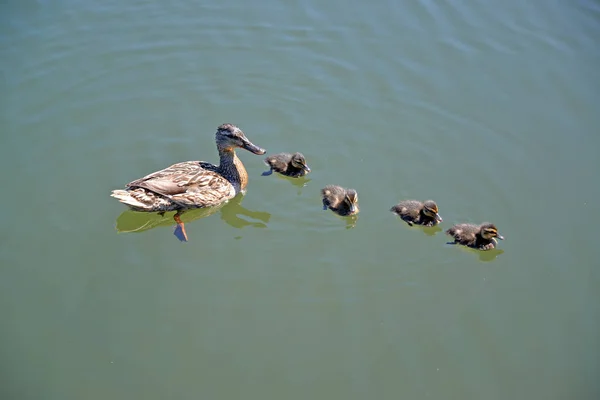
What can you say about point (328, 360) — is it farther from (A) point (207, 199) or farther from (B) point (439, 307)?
(A) point (207, 199)

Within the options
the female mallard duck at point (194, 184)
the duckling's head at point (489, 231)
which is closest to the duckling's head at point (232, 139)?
the female mallard duck at point (194, 184)

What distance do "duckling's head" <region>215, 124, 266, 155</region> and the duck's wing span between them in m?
0.29

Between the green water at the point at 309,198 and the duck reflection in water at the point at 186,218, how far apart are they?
0.02m

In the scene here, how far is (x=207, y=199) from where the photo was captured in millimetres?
6449

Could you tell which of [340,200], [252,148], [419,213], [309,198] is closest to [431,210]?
[419,213]

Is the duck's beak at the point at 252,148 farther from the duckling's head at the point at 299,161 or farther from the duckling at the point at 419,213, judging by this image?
the duckling at the point at 419,213

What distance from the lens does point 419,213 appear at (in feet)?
20.0

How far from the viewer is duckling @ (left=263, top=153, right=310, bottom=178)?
6531mm

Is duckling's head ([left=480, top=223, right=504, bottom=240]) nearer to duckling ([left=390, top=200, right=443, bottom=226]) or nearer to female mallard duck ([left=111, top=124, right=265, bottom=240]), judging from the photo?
duckling ([left=390, top=200, right=443, bottom=226])

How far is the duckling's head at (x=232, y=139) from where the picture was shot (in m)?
6.50

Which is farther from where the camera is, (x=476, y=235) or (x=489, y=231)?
(x=476, y=235)

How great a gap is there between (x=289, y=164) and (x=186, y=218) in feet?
3.87

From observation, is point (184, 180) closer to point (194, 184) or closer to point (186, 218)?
point (194, 184)

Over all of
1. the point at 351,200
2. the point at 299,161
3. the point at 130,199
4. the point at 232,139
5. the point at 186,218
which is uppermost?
the point at 232,139
